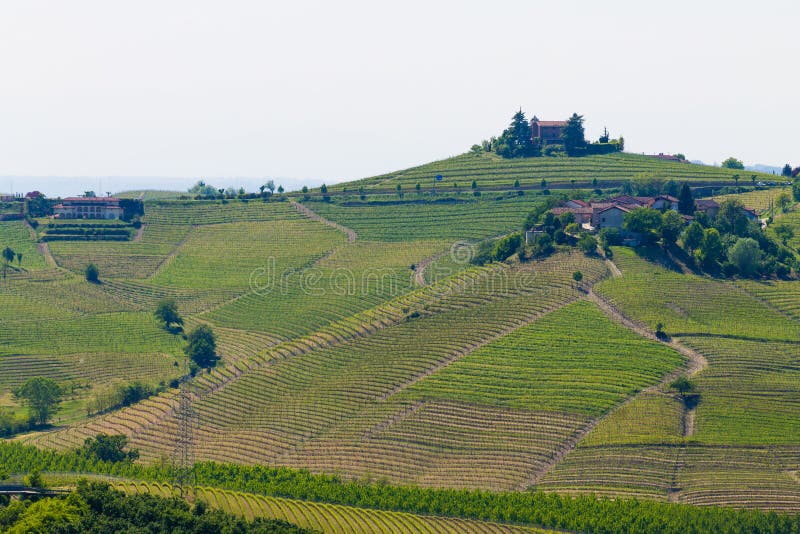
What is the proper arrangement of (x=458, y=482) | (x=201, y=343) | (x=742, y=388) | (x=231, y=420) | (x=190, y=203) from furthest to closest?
1. (x=190, y=203)
2. (x=201, y=343)
3. (x=231, y=420)
4. (x=742, y=388)
5. (x=458, y=482)

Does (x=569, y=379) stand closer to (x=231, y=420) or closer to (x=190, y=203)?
(x=231, y=420)

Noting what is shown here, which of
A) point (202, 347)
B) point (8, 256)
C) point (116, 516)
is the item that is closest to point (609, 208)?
point (202, 347)

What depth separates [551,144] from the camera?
166 meters

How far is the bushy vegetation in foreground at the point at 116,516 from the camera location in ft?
212

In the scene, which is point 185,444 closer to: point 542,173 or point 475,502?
point 475,502

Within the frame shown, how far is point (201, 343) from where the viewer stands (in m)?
109

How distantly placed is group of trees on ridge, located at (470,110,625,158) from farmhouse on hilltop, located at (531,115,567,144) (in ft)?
2.98

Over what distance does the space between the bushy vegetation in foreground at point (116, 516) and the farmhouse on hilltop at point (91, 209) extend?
286 feet

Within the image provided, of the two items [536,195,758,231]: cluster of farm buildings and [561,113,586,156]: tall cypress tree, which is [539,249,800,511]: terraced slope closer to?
[536,195,758,231]: cluster of farm buildings

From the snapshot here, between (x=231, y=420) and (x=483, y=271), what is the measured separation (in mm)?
33090

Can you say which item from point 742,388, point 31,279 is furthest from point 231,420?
point 31,279

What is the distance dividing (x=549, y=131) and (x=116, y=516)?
4496 inches

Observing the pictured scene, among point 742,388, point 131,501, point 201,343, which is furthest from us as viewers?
point 201,343

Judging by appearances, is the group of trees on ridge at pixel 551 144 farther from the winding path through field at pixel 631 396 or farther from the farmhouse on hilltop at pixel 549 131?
the winding path through field at pixel 631 396
